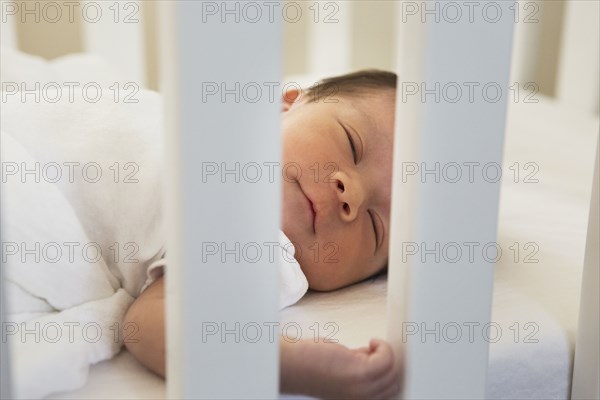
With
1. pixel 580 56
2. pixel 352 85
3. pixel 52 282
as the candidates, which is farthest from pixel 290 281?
pixel 580 56

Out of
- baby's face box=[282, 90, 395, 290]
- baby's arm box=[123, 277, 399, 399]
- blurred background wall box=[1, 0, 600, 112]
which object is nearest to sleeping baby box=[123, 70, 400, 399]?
baby's face box=[282, 90, 395, 290]

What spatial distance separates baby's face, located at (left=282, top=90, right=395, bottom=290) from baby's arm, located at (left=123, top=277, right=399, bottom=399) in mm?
197

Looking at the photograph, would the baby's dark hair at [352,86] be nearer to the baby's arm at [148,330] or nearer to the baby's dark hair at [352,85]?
the baby's dark hair at [352,85]

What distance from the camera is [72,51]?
185 cm

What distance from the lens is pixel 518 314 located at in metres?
0.76

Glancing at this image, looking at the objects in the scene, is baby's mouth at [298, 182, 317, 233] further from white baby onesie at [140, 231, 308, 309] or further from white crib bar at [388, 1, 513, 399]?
white crib bar at [388, 1, 513, 399]

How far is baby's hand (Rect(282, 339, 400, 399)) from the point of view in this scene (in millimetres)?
604

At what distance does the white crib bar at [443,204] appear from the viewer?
0.54 metres

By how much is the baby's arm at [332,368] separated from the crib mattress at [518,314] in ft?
0.15

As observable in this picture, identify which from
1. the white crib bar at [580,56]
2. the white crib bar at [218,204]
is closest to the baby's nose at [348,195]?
the white crib bar at [218,204]

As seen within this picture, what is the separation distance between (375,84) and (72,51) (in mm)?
1100

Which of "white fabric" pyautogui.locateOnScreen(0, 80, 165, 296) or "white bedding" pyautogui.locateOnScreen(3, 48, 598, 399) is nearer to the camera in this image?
"white bedding" pyautogui.locateOnScreen(3, 48, 598, 399)

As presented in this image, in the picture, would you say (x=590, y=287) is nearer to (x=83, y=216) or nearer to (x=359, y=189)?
(x=359, y=189)

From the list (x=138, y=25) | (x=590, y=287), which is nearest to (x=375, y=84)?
(x=590, y=287)
